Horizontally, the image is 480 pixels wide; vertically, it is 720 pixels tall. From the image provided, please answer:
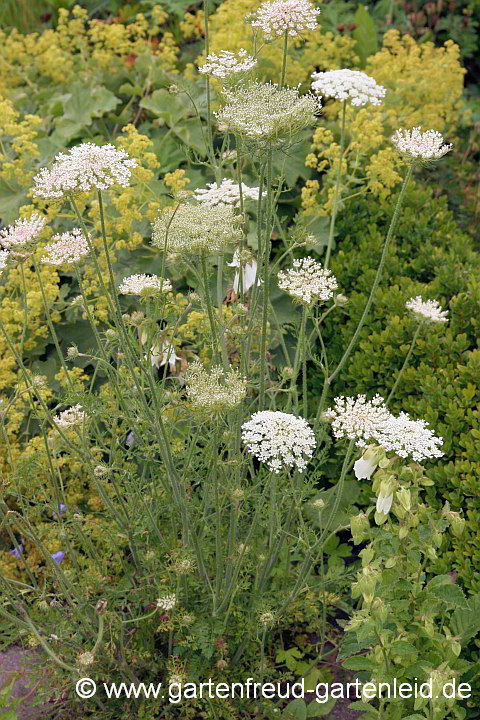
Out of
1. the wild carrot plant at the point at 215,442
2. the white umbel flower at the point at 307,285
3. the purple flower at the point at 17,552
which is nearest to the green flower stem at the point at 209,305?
the wild carrot plant at the point at 215,442

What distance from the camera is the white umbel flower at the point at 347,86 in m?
2.46

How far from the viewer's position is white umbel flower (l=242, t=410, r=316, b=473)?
1826mm

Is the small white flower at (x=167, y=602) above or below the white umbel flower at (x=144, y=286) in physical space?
below

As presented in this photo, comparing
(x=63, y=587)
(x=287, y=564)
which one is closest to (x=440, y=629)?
(x=287, y=564)

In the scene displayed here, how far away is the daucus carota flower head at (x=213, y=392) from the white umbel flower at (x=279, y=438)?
92mm

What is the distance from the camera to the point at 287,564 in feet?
8.27

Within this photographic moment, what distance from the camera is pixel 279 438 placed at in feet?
6.02

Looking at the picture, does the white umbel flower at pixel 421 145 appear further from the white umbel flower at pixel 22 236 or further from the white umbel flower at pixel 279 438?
the white umbel flower at pixel 22 236

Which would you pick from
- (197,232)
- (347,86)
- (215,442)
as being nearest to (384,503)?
(215,442)

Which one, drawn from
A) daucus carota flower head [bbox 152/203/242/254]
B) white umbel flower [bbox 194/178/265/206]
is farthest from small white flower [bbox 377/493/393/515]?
white umbel flower [bbox 194/178/265/206]

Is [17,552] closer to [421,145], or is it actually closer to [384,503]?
[384,503]

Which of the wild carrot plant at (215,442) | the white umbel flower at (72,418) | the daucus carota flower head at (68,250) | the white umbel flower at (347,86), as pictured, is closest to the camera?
the wild carrot plant at (215,442)

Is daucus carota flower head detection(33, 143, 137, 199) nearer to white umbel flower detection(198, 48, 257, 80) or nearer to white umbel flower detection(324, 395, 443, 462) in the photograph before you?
white umbel flower detection(198, 48, 257, 80)

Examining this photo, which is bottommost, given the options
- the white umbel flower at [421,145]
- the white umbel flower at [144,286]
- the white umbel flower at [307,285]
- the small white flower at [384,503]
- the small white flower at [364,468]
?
the small white flower at [384,503]
